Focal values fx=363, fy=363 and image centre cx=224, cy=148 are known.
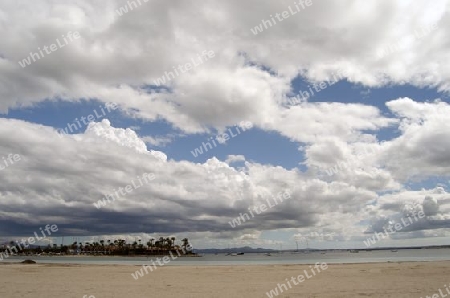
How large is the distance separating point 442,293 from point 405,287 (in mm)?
2763

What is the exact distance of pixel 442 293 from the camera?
731 inches

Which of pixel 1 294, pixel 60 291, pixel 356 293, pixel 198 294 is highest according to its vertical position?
pixel 1 294

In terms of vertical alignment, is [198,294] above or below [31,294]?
below

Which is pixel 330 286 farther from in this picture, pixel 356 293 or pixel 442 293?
pixel 442 293

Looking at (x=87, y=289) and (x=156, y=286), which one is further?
(x=156, y=286)

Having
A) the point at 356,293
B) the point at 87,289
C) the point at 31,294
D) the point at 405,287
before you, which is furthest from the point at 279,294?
the point at 31,294

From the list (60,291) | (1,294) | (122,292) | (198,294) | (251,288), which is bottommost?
(251,288)

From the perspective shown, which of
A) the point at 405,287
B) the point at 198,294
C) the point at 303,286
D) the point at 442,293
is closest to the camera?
the point at 442,293

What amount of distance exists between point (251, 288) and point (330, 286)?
4.91m

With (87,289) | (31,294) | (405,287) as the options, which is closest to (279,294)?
(405,287)

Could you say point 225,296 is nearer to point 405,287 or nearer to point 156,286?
point 156,286

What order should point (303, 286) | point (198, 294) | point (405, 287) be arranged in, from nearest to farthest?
point (198, 294) → point (405, 287) → point (303, 286)

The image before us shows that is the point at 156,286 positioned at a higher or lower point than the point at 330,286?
higher

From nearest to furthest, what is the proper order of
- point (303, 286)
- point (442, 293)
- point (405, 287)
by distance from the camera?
1. point (442, 293)
2. point (405, 287)
3. point (303, 286)
